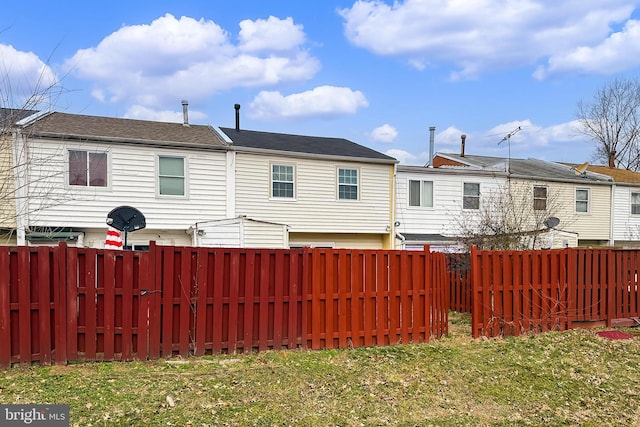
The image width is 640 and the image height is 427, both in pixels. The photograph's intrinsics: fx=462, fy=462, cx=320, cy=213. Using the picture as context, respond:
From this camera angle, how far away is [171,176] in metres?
13.9

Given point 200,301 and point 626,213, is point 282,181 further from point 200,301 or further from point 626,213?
point 626,213

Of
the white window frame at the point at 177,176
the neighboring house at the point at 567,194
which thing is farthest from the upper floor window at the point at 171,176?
the neighboring house at the point at 567,194

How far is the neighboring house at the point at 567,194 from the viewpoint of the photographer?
62.0 ft

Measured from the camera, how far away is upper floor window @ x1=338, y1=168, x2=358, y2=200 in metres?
16.0

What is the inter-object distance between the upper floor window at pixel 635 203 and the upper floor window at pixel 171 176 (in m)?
20.4

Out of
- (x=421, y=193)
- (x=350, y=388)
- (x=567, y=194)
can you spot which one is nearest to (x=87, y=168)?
(x=350, y=388)

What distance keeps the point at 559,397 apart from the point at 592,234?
1855cm

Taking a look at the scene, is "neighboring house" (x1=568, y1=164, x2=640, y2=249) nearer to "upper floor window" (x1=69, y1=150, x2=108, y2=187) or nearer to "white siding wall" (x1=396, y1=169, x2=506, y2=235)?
"white siding wall" (x1=396, y1=169, x2=506, y2=235)

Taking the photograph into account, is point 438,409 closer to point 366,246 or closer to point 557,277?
point 557,277

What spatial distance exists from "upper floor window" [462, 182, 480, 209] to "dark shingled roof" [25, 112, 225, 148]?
32.0ft

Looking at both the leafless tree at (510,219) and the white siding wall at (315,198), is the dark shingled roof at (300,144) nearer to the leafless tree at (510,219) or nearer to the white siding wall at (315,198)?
the white siding wall at (315,198)

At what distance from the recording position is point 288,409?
14.2 feet

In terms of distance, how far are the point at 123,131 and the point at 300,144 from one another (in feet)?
19.7

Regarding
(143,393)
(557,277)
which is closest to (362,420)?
(143,393)
